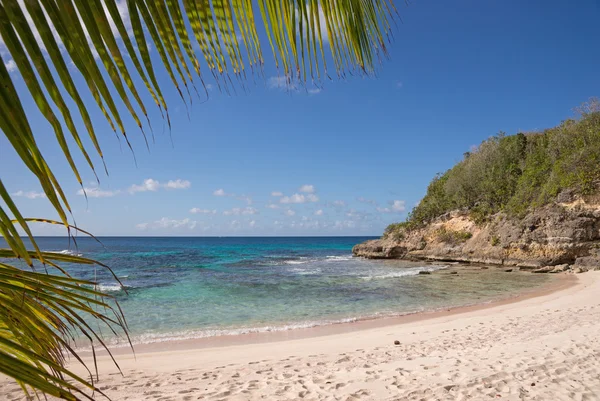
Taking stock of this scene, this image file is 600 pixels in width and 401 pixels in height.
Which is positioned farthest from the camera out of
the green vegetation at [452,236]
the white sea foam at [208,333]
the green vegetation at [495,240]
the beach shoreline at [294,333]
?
the green vegetation at [452,236]

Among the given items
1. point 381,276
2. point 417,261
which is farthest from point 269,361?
point 417,261

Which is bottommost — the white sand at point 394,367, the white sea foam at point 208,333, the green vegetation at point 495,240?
the white sea foam at point 208,333

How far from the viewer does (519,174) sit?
31797 mm

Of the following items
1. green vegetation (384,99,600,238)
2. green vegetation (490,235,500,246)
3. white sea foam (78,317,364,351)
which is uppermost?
green vegetation (384,99,600,238)

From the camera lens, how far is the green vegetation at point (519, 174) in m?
24.6

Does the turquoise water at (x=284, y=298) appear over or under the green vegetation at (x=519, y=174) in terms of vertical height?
under

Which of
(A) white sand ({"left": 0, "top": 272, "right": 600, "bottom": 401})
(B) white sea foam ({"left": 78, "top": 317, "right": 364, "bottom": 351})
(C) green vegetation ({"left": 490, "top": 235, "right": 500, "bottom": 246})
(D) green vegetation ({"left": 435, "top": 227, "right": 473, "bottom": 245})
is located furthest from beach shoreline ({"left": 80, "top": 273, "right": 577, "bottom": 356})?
(D) green vegetation ({"left": 435, "top": 227, "right": 473, "bottom": 245})

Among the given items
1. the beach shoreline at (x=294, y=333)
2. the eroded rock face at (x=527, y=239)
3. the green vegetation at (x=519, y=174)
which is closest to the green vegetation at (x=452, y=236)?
the eroded rock face at (x=527, y=239)

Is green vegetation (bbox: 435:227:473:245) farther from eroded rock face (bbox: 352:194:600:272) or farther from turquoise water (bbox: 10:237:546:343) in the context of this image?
turquoise water (bbox: 10:237:546:343)

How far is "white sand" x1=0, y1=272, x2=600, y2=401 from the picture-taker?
507cm

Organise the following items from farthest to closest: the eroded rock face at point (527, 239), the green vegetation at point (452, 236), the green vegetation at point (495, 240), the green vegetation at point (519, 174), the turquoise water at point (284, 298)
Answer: the green vegetation at point (452, 236) → the green vegetation at point (495, 240) → the green vegetation at point (519, 174) → the eroded rock face at point (527, 239) → the turquoise water at point (284, 298)

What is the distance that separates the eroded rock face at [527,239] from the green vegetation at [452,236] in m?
0.08

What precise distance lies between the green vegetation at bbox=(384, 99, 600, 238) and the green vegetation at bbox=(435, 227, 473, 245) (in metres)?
1.42

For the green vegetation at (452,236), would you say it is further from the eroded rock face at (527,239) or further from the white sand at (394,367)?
the white sand at (394,367)
